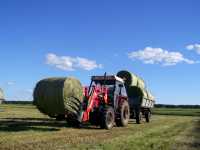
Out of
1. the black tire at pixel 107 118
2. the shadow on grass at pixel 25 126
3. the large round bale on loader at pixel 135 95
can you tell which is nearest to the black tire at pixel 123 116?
the black tire at pixel 107 118

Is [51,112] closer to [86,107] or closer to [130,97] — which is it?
[86,107]

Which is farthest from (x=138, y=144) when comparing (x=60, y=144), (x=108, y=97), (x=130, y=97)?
(x=130, y=97)

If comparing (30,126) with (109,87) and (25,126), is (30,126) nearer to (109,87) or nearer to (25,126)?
(25,126)

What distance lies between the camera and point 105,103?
68.8 ft

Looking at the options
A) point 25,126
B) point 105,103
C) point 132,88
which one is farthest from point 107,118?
point 132,88

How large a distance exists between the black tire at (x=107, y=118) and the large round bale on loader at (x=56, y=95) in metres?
1.84

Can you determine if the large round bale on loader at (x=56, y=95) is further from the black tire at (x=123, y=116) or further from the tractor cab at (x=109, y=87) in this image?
the black tire at (x=123, y=116)

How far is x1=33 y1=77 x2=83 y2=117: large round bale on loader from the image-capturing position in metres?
17.7

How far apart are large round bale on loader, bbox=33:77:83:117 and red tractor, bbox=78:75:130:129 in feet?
3.53

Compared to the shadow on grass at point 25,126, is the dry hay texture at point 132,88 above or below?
above

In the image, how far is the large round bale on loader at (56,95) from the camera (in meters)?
17.7

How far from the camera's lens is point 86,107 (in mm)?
19438

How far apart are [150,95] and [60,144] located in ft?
54.7

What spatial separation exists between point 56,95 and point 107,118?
11.1 ft
